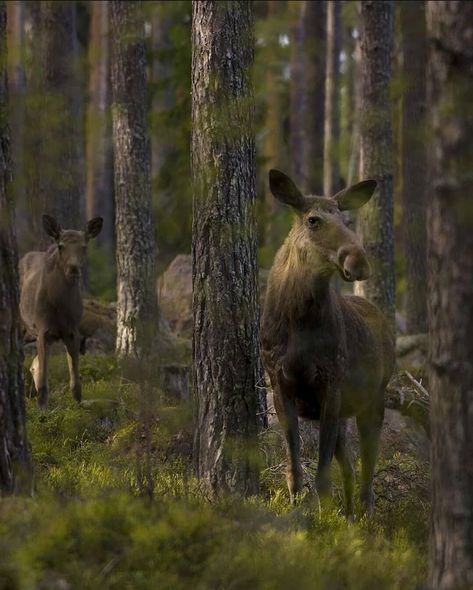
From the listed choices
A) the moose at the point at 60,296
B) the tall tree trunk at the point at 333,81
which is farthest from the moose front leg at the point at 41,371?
the tall tree trunk at the point at 333,81

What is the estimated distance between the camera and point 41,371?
1406 centimetres

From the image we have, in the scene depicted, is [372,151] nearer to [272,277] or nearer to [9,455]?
[272,277]

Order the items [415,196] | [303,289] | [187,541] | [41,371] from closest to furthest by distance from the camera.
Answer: [187,541]
[303,289]
[41,371]
[415,196]

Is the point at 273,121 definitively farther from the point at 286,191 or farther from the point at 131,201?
the point at 286,191

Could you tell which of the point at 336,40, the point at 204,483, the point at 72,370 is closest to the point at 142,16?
Answer: the point at 204,483

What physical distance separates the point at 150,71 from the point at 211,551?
30950 millimetres

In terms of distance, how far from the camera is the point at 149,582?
5.89 m

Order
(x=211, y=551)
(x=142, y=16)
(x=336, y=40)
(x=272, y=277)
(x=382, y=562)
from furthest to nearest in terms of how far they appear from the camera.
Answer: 1. (x=336, y=40)
2. (x=272, y=277)
3. (x=142, y=16)
4. (x=382, y=562)
5. (x=211, y=551)

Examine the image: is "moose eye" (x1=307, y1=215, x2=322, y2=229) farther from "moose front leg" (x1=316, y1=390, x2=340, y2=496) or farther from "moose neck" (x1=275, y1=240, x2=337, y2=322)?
"moose front leg" (x1=316, y1=390, x2=340, y2=496)

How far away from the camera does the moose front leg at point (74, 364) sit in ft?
46.4

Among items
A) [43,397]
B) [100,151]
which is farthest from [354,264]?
[100,151]

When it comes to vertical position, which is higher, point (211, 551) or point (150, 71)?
point (150, 71)

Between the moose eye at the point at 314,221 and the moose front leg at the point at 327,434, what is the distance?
1476mm

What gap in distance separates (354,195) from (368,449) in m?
2.70
